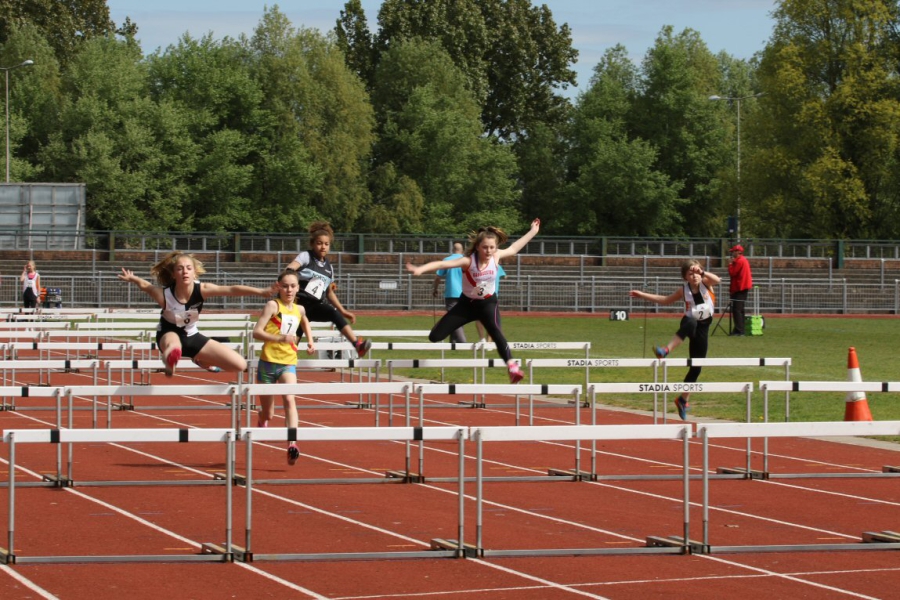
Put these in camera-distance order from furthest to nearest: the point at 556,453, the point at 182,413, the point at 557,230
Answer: the point at 557,230 → the point at 182,413 → the point at 556,453

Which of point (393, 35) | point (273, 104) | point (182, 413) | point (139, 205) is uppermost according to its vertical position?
point (393, 35)

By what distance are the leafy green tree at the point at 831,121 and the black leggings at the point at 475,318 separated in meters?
44.9

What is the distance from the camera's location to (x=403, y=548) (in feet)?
27.5

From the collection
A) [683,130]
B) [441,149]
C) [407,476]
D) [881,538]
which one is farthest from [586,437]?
[683,130]

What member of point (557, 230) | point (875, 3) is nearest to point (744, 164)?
point (875, 3)

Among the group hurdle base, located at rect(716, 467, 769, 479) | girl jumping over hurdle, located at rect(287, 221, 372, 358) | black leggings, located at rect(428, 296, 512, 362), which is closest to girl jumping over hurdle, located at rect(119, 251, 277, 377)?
girl jumping over hurdle, located at rect(287, 221, 372, 358)

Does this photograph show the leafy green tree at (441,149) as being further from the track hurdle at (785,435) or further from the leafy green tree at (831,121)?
the track hurdle at (785,435)

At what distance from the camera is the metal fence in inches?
1861

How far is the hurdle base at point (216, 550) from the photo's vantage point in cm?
788

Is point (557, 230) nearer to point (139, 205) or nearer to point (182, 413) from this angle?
point (139, 205)

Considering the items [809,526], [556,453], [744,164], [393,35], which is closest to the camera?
[809,526]

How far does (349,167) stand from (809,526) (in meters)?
64.1

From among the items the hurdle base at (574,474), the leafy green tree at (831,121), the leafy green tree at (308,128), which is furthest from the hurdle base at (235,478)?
the leafy green tree at (308,128)

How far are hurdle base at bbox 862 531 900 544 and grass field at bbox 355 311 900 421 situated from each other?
6.34 metres
